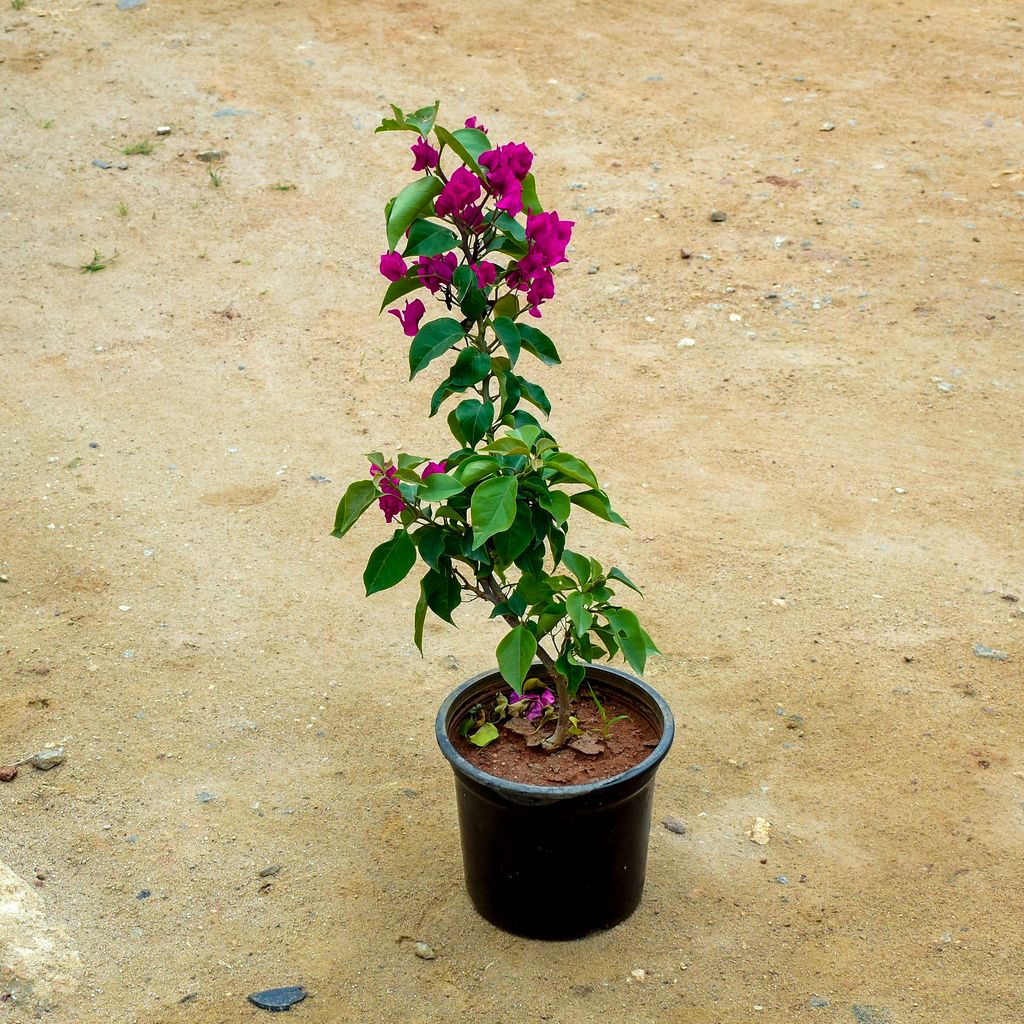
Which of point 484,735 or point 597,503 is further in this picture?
point 484,735

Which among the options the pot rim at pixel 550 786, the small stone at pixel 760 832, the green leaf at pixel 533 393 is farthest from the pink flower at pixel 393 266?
the small stone at pixel 760 832

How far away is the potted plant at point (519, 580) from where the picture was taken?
2141mm

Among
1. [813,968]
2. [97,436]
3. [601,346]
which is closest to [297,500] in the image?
[97,436]

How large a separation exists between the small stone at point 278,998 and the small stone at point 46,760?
0.95 metres

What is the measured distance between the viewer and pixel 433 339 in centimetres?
222

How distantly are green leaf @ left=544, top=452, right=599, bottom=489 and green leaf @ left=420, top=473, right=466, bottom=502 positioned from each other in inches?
6.4

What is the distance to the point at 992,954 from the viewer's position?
250 cm

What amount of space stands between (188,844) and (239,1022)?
56 cm

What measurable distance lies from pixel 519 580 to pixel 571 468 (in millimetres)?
380

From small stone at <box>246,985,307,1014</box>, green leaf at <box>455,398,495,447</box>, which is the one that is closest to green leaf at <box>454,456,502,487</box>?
green leaf at <box>455,398,495,447</box>

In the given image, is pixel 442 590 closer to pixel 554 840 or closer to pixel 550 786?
pixel 550 786

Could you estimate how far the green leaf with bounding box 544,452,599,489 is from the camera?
2.10 meters

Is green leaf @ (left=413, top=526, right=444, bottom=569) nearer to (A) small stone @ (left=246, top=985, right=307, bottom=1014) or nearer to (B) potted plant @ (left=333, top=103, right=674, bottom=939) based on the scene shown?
(B) potted plant @ (left=333, top=103, right=674, bottom=939)

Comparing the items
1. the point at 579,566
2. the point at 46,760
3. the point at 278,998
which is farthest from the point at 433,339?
the point at 46,760
